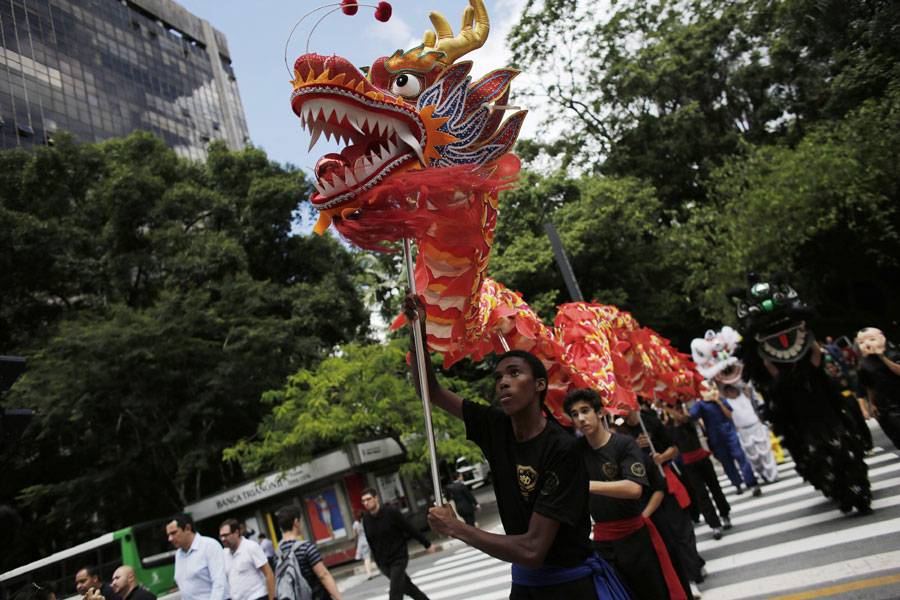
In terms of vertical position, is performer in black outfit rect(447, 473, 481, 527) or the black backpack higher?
the black backpack

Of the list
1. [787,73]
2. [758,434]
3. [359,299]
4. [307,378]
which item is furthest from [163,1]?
[758,434]

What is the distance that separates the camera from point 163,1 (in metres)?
32.2

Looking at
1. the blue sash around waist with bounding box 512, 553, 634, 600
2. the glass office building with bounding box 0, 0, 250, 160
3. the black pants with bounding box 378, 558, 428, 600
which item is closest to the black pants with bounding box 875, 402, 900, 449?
the black pants with bounding box 378, 558, 428, 600

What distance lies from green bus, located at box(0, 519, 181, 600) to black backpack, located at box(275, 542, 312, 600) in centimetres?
987

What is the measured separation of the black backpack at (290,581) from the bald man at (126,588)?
840 millimetres

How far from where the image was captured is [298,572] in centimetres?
453

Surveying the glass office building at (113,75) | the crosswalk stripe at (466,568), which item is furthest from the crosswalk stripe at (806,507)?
the glass office building at (113,75)

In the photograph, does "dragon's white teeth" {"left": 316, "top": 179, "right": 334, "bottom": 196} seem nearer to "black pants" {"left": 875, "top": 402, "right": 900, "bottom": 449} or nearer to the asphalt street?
the asphalt street

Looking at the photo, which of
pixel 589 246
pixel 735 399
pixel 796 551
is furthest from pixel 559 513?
pixel 589 246

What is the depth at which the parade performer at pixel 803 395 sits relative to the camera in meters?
5.08

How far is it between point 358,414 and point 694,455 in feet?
27.7

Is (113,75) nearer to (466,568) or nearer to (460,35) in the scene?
(466,568)

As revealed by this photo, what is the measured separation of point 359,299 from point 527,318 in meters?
17.3

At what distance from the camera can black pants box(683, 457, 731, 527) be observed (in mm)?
6059
